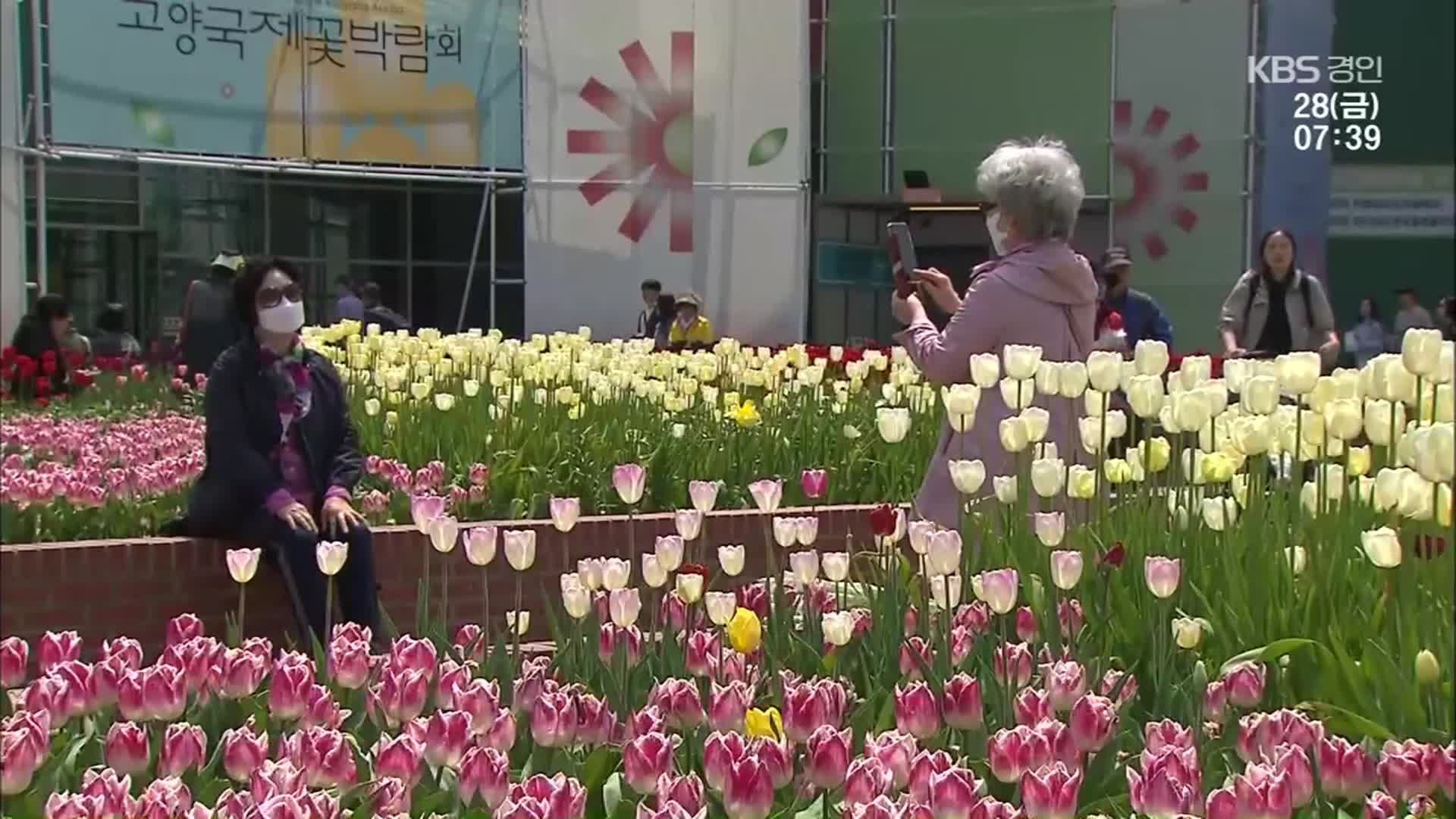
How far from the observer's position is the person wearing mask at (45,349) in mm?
10062

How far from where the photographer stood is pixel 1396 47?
361 inches

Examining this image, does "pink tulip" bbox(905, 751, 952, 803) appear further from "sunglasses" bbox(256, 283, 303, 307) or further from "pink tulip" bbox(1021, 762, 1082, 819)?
"sunglasses" bbox(256, 283, 303, 307)

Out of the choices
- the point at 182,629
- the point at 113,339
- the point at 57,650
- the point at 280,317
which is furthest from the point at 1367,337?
the point at 57,650

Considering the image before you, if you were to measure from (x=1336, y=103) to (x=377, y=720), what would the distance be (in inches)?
502

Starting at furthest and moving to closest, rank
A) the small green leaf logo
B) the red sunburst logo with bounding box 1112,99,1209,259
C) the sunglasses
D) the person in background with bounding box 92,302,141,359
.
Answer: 1. the red sunburst logo with bounding box 1112,99,1209,259
2. the small green leaf logo
3. the person in background with bounding box 92,302,141,359
4. the sunglasses

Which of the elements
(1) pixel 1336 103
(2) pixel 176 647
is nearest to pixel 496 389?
(2) pixel 176 647

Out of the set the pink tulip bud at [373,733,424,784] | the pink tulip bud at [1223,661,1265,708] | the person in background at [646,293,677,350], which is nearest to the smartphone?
the pink tulip bud at [1223,661,1265,708]

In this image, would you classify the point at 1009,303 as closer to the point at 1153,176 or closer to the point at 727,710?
the point at 727,710

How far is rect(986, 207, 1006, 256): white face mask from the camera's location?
13.6 ft

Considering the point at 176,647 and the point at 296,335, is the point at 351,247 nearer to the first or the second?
the point at 296,335

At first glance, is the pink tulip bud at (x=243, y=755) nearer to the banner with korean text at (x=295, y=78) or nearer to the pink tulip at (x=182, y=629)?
the pink tulip at (x=182, y=629)

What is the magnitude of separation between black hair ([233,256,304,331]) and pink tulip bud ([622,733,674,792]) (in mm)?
3181

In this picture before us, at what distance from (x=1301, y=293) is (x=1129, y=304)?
1280mm

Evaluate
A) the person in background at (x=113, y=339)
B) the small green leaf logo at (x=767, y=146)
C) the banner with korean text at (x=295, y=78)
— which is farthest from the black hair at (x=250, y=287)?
the small green leaf logo at (x=767, y=146)
